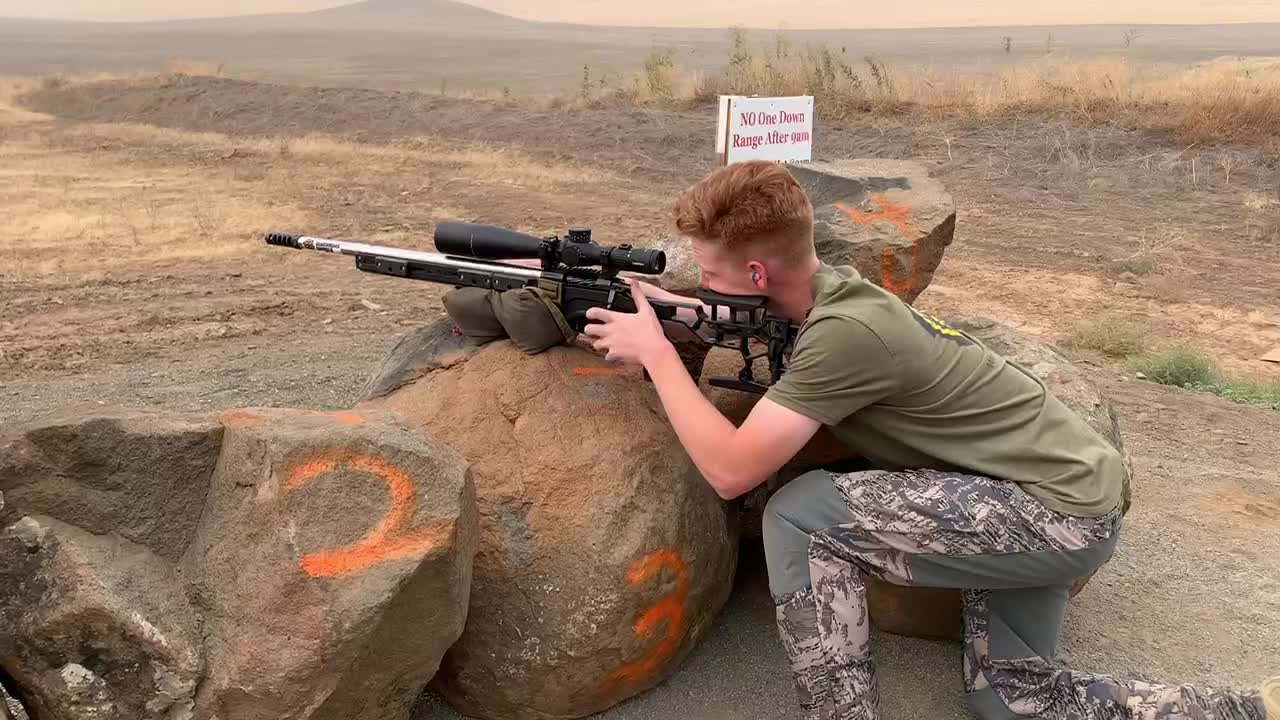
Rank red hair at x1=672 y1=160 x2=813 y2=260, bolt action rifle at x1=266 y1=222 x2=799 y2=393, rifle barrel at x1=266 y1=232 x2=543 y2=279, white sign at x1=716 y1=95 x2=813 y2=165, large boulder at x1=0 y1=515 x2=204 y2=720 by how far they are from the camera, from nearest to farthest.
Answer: large boulder at x1=0 y1=515 x2=204 y2=720 < red hair at x1=672 y1=160 x2=813 y2=260 < bolt action rifle at x1=266 y1=222 x2=799 y2=393 < rifle barrel at x1=266 y1=232 x2=543 y2=279 < white sign at x1=716 y1=95 x2=813 y2=165

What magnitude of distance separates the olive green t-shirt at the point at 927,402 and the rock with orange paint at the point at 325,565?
93cm

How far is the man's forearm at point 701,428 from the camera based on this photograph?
2.64m

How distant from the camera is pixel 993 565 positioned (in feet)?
8.87

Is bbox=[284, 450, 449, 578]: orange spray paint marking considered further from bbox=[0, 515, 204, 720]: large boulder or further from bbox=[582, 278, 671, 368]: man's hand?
bbox=[582, 278, 671, 368]: man's hand

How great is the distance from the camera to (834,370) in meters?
2.57

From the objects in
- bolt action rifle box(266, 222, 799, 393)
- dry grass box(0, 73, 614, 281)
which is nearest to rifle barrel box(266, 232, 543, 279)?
bolt action rifle box(266, 222, 799, 393)

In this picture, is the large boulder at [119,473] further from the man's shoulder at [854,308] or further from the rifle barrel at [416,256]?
the man's shoulder at [854,308]

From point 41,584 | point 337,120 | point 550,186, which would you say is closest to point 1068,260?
point 550,186

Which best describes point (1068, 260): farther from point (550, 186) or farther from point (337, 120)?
point (337, 120)

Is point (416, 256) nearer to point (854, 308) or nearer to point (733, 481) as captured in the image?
point (733, 481)

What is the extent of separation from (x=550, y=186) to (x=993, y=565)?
1168 centimetres

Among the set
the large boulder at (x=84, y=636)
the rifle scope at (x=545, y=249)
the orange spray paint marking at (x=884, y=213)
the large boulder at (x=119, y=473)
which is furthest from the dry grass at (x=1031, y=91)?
the large boulder at (x=84, y=636)

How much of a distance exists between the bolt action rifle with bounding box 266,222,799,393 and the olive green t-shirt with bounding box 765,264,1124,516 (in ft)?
0.81

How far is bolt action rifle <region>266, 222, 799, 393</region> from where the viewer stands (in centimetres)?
296
